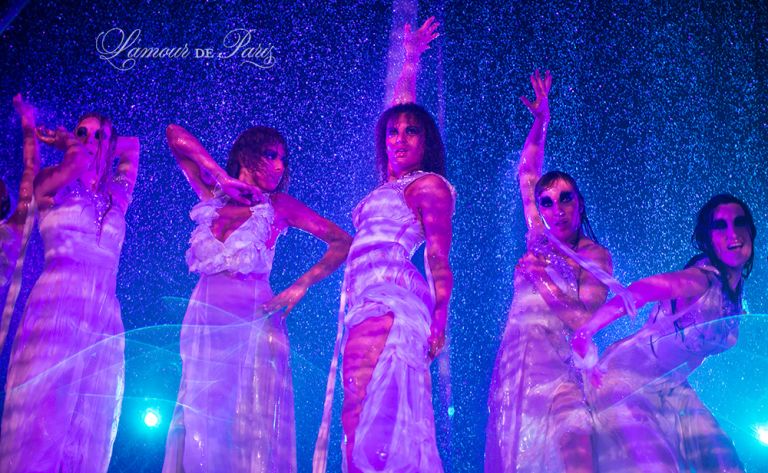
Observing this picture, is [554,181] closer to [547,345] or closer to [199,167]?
[547,345]

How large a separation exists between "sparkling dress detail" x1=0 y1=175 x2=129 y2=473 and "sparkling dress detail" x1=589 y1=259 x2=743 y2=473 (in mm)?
2329

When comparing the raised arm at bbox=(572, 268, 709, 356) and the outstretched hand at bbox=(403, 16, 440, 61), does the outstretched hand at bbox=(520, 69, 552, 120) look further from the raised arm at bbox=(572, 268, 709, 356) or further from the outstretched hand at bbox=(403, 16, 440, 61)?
the raised arm at bbox=(572, 268, 709, 356)

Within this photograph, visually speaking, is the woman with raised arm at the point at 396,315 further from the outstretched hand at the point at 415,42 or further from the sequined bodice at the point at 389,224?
the outstretched hand at the point at 415,42

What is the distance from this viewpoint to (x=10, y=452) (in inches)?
131

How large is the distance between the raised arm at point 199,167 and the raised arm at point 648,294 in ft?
5.39

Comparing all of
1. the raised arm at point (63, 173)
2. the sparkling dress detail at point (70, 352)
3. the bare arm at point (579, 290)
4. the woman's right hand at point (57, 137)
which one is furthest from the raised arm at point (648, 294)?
the woman's right hand at point (57, 137)

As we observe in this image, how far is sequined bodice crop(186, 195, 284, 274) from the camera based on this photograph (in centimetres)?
331

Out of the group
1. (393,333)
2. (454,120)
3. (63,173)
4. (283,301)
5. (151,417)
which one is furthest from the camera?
(454,120)

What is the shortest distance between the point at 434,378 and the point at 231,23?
10.1 feet

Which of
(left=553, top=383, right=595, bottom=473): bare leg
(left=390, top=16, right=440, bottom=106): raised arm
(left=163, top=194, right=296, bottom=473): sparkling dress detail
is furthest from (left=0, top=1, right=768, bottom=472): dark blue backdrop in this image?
(left=163, top=194, right=296, bottom=473): sparkling dress detail

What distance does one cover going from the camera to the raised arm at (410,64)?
409cm

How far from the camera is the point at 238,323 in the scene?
10.5 feet

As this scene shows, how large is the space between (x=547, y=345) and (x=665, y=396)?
659 millimetres

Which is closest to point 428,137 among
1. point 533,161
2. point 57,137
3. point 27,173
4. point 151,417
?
point 533,161
